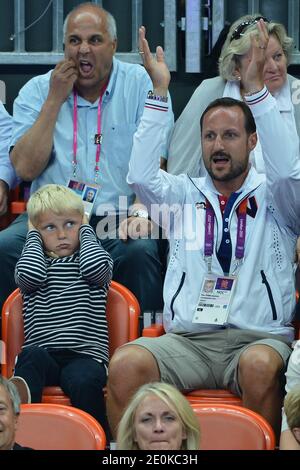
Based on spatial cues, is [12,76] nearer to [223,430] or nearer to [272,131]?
[272,131]

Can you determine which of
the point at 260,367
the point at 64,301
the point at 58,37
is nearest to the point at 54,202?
the point at 64,301

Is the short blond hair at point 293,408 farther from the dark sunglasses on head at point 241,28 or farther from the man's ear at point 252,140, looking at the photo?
the dark sunglasses on head at point 241,28

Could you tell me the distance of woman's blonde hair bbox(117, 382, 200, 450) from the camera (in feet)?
11.8

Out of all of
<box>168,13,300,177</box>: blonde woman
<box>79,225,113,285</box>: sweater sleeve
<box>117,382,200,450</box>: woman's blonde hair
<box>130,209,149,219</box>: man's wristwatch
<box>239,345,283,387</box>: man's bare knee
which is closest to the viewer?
<box>117,382,200,450</box>: woman's blonde hair

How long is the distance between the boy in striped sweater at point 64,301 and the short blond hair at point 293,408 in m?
0.86

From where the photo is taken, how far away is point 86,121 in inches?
215

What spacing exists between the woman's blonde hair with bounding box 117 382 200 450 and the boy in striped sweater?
73 centimetres

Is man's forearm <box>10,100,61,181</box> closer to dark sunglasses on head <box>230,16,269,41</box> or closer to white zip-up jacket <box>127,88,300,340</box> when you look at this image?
white zip-up jacket <box>127,88,300,340</box>

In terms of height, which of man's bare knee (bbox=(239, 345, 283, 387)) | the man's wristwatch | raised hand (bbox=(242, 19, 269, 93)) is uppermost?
raised hand (bbox=(242, 19, 269, 93))

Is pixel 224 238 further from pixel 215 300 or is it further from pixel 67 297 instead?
pixel 67 297

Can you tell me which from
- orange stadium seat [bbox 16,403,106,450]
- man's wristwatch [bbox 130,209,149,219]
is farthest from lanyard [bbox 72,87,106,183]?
orange stadium seat [bbox 16,403,106,450]

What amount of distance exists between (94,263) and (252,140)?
817 mm

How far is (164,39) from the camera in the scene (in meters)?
6.33
